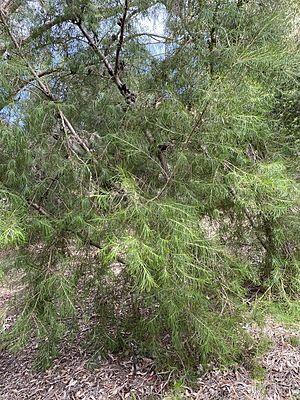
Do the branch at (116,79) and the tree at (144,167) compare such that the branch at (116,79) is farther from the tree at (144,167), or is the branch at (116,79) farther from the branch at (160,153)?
the branch at (160,153)

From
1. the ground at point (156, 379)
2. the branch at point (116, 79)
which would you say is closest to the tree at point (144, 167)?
the branch at point (116, 79)

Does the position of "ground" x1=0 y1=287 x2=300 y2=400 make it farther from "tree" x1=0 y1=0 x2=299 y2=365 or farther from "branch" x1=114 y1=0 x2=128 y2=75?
"branch" x1=114 y1=0 x2=128 y2=75

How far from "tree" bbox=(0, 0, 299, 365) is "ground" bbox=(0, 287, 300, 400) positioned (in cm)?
16

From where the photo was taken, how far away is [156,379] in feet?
9.21

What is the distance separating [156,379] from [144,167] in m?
1.66

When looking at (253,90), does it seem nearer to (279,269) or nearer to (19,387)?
(279,269)

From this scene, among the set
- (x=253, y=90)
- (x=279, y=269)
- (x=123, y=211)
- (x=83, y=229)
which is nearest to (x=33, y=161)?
(x=83, y=229)

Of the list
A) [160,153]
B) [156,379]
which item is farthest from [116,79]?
[156,379]

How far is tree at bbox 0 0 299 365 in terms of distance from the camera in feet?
7.77

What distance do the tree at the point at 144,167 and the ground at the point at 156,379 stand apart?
0.16 meters

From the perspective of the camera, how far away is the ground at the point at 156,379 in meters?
2.61

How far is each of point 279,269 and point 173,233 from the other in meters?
1.32

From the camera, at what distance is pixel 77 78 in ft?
10.1

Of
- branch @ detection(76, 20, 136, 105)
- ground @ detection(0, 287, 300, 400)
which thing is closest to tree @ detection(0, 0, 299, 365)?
branch @ detection(76, 20, 136, 105)
